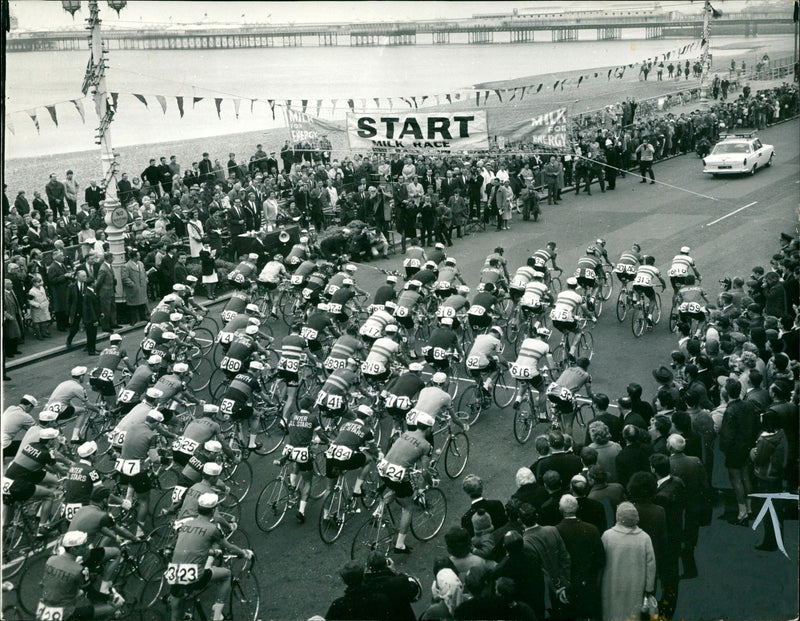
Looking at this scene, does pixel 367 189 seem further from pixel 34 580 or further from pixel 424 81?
pixel 424 81

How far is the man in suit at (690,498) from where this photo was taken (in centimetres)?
966

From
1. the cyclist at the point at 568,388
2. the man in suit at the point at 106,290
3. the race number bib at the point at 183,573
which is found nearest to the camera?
the race number bib at the point at 183,573

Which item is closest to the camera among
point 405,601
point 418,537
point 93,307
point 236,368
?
point 405,601

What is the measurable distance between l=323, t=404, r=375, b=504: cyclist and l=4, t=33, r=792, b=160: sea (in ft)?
137

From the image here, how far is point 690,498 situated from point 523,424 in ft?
14.6

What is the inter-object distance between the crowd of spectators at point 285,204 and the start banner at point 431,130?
2000 mm

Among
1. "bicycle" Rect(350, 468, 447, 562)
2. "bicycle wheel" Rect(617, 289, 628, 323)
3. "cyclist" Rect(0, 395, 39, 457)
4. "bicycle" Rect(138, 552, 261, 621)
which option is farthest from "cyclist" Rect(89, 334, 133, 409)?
"bicycle wheel" Rect(617, 289, 628, 323)

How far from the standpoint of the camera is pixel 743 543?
10.2 meters

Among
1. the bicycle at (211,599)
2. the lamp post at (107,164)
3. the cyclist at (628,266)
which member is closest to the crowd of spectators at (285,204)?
the lamp post at (107,164)

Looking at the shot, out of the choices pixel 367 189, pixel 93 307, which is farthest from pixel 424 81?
pixel 93 307

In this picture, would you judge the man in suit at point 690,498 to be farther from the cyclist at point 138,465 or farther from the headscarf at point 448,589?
the cyclist at point 138,465

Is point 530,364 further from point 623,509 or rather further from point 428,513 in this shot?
point 623,509

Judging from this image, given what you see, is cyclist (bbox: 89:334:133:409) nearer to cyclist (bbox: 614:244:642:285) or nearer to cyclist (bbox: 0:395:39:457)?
cyclist (bbox: 0:395:39:457)

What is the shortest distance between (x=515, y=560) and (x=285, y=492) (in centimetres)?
468
